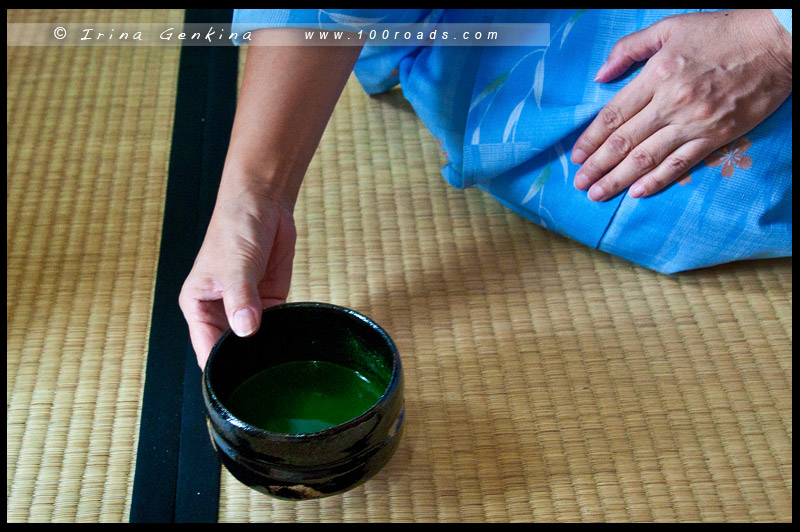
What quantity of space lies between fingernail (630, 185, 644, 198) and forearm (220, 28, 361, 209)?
334mm

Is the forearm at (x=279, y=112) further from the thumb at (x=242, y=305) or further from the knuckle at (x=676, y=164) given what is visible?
the knuckle at (x=676, y=164)

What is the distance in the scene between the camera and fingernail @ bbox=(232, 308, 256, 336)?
601 millimetres

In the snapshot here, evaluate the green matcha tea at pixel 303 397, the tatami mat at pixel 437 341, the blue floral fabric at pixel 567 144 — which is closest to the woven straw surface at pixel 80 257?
the tatami mat at pixel 437 341

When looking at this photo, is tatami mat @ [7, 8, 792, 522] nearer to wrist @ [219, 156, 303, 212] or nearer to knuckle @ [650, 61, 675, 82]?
wrist @ [219, 156, 303, 212]

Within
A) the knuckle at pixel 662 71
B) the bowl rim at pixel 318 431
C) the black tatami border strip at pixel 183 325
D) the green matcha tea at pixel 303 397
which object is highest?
the knuckle at pixel 662 71

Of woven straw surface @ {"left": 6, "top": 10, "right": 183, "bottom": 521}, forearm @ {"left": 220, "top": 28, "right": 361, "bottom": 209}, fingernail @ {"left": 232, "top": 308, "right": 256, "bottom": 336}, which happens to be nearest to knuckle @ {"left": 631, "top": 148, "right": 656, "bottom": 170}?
forearm @ {"left": 220, "top": 28, "right": 361, "bottom": 209}

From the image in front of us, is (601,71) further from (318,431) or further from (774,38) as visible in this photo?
(318,431)

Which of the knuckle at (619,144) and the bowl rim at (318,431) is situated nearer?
the bowl rim at (318,431)

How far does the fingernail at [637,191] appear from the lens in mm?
792

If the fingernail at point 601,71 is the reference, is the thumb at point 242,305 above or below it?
below

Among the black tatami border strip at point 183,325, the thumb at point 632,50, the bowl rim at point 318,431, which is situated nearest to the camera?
the bowl rim at point 318,431

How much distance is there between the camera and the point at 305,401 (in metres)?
0.62

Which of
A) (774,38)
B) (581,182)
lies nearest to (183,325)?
(581,182)
